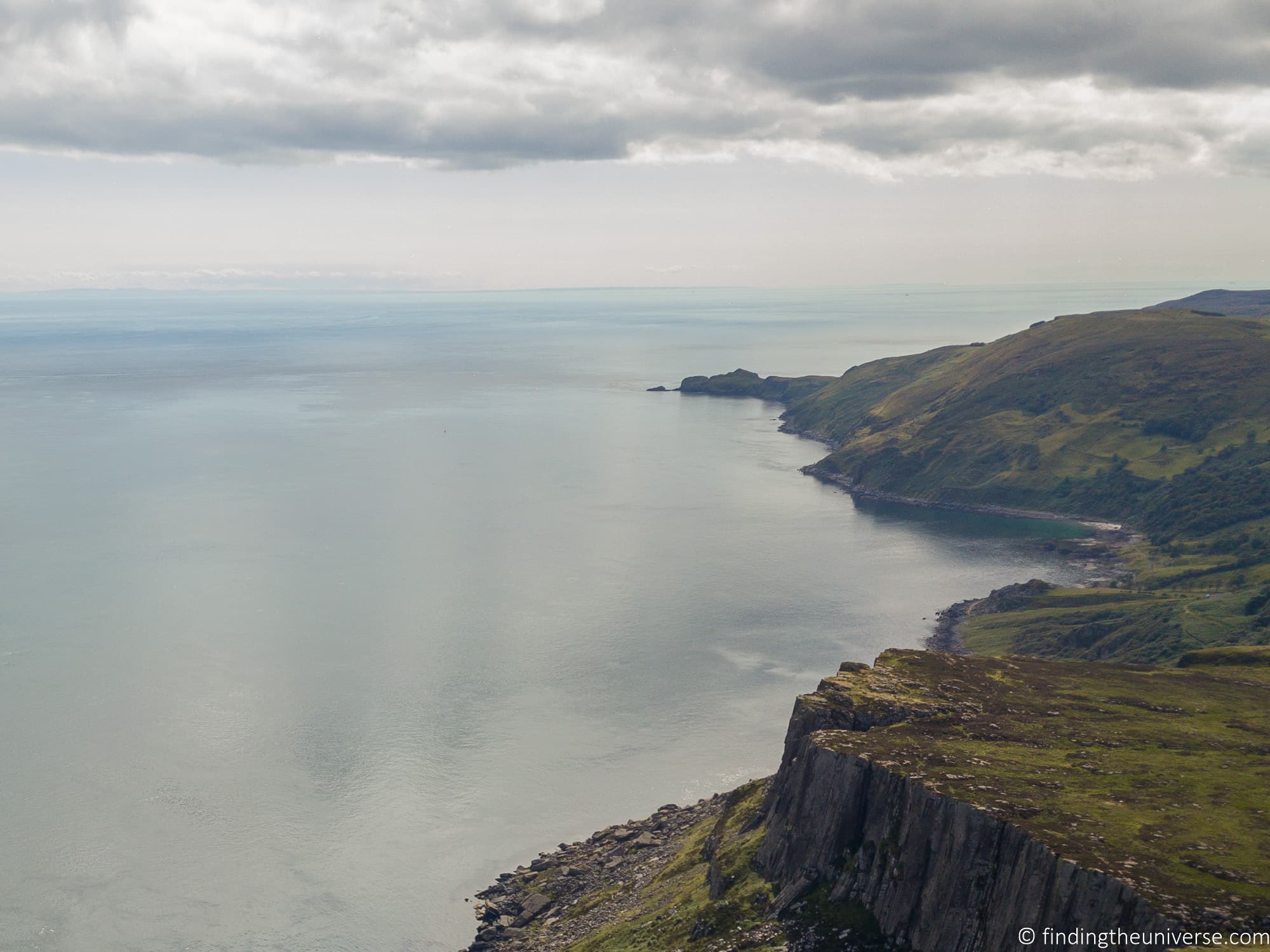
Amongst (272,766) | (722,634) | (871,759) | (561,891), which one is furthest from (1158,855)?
(722,634)

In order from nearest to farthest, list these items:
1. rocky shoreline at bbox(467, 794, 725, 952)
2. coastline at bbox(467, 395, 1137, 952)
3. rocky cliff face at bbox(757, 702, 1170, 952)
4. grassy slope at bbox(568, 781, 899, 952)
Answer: rocky cliff face at bbox(757, 702, 1170, 952) → grassy slope at bbox(568, 781, 899, 952) → rocky shoreline at bbox(467, 794, 725, 952) → coastline at bbox(467, 395, 1137, 952)

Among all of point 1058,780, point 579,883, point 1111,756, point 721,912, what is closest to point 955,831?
point 1058,780

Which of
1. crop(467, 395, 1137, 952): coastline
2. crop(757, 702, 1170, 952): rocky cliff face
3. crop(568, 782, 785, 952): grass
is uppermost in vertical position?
crop(757, 702, 1170, 952): rocky cliff face

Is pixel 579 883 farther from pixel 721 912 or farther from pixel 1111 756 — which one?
pixel 1111 756

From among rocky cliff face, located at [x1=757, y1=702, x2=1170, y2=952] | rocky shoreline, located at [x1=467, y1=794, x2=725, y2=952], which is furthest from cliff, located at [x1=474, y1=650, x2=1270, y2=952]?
rocky shoreline, located at [x1=467, y1=794, x2=725, y2=952]

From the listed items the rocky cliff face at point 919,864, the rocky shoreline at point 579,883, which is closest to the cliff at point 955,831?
the rocky cliff face at point 919,864

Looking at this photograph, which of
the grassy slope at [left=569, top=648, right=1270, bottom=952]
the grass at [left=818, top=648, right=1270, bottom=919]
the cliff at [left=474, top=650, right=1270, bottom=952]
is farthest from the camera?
the grassy slope at [left=569, top=648, right=1270, bottom=952]

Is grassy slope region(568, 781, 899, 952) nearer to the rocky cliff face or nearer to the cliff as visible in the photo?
the cliff
